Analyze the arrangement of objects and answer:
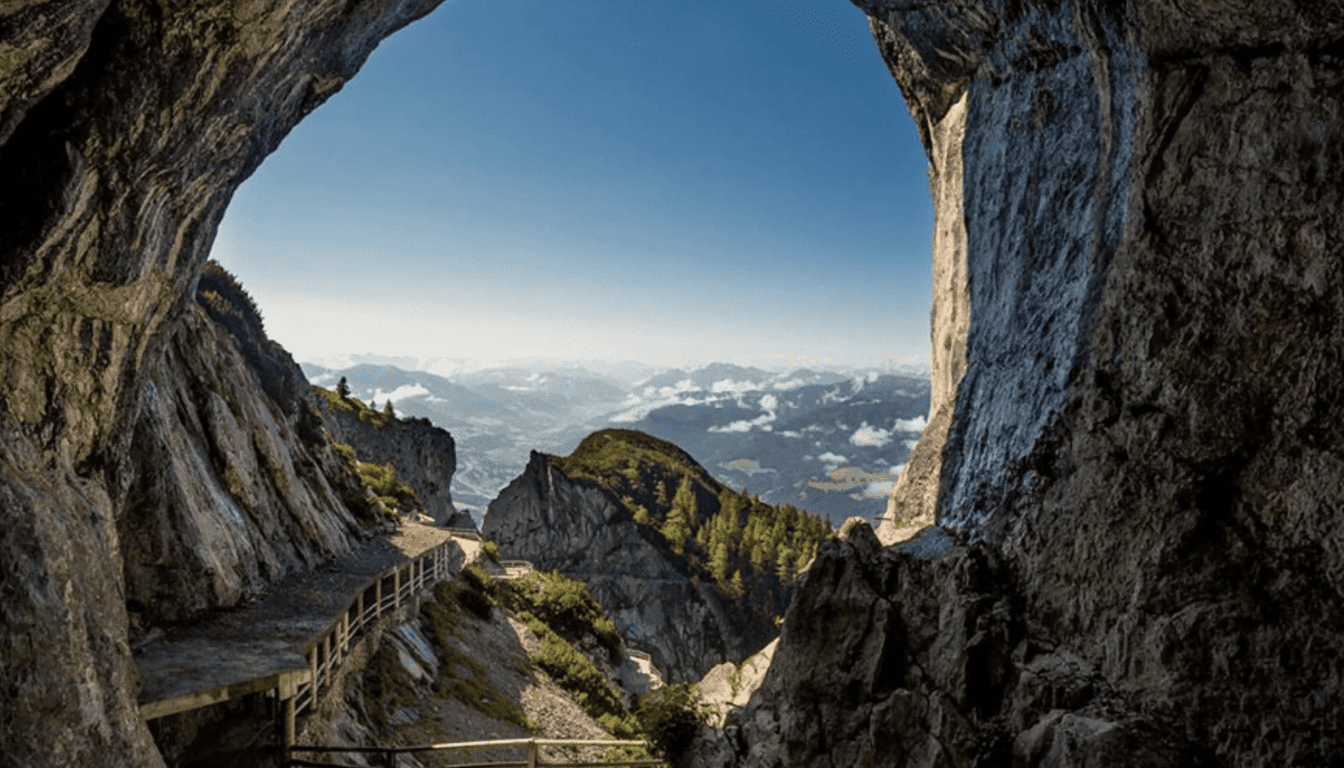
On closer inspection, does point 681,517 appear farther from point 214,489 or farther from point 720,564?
point 214,489

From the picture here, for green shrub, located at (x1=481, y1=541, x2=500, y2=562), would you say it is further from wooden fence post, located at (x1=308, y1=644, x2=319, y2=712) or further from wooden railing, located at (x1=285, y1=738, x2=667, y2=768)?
wooden fence post, located at (x1=308, y1=644, x2=319, y2=712)

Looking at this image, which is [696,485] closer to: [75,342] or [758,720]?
[758,720]

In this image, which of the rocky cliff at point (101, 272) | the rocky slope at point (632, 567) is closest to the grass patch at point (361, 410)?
the rocky slope at point (632, 567)

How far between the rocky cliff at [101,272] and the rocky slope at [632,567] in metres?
76.6

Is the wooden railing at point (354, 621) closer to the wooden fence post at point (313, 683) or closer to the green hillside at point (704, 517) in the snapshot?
the wooden fence post at point (313, 683)

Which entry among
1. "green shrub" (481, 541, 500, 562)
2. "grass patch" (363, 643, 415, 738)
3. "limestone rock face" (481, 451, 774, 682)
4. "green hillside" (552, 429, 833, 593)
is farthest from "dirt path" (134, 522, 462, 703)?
"green hillside" (552, 429, 833, 593)

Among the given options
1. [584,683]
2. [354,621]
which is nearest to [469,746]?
[354,621]

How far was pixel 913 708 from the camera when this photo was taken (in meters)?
13.2

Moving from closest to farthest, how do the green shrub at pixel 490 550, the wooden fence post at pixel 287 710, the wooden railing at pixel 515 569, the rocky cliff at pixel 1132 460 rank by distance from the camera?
1. the rocky cliff at pixel 1132 460
2. the wooden fence post at pixel 287 710
3. the wooden railing at pixel 515 569
4. the green shrub at pixel 490 550

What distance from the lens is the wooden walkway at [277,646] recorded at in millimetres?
13398

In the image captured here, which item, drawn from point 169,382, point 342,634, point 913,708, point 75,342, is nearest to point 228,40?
point 75,342

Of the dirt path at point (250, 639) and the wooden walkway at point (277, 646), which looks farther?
the dirt path at point (250, 639)

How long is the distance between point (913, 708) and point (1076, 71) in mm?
15363

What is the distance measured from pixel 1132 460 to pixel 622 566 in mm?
86160
